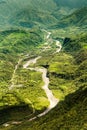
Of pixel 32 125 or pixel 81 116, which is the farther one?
pixel 32 125

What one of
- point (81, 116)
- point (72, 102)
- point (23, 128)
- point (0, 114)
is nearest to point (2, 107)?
point (0, 114)

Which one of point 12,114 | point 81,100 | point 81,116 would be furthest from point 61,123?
point 12,114

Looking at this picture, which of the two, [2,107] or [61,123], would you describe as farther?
[2,107]

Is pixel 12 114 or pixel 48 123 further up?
pixel 12 114

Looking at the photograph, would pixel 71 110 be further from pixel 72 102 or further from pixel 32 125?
pixel 32 125

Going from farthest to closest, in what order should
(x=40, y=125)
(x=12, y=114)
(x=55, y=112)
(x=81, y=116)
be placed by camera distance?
(x=12, y=114) < (x=55, y=112) < (x=40, y=125) < (x=81, y=116)

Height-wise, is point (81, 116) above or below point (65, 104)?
below

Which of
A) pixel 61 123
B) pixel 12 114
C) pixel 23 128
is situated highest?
pixel 12 114

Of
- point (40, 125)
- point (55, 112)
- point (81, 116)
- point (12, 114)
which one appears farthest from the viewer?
point (12, 114)

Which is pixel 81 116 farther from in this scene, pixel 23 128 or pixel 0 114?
pixel 0 114
